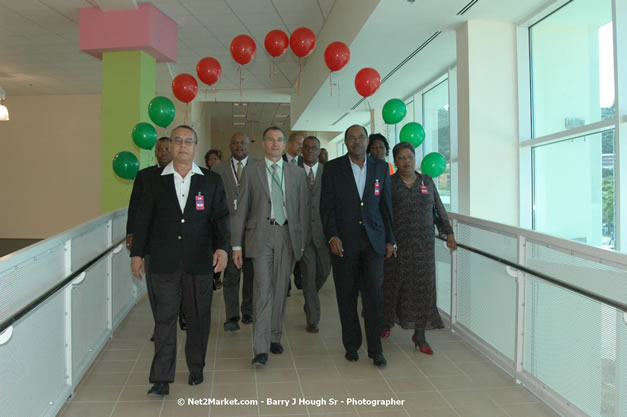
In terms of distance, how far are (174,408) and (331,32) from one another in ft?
18.9

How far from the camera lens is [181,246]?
9.56 feet

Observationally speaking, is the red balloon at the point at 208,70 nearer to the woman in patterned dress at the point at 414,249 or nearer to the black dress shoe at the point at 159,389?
the woman in patterned dress at the point at 414,249

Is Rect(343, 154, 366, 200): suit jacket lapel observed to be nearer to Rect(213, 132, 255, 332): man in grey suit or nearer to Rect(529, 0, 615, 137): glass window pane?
Rect(213, 132, 255, 332): man in grey suit

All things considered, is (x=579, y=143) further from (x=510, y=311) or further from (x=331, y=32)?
(x=331, y=32)

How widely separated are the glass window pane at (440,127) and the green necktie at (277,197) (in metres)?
5.32

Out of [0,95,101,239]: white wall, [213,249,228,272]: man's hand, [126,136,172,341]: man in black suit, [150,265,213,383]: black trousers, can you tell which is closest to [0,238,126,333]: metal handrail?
[126,136,172,341]: man in black suit

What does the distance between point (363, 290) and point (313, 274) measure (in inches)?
28.0

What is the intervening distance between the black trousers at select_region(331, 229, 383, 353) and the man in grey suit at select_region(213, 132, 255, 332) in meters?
1.15

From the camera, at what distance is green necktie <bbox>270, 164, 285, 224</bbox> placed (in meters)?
3.53

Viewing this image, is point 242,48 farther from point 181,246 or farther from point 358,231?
point 181,246

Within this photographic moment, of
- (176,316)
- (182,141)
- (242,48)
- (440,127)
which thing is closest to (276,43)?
(242,48)

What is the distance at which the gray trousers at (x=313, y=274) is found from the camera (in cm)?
404

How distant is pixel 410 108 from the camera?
999cm

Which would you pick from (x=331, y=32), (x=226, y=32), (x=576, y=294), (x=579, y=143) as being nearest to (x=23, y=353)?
(x=576, y=294)
